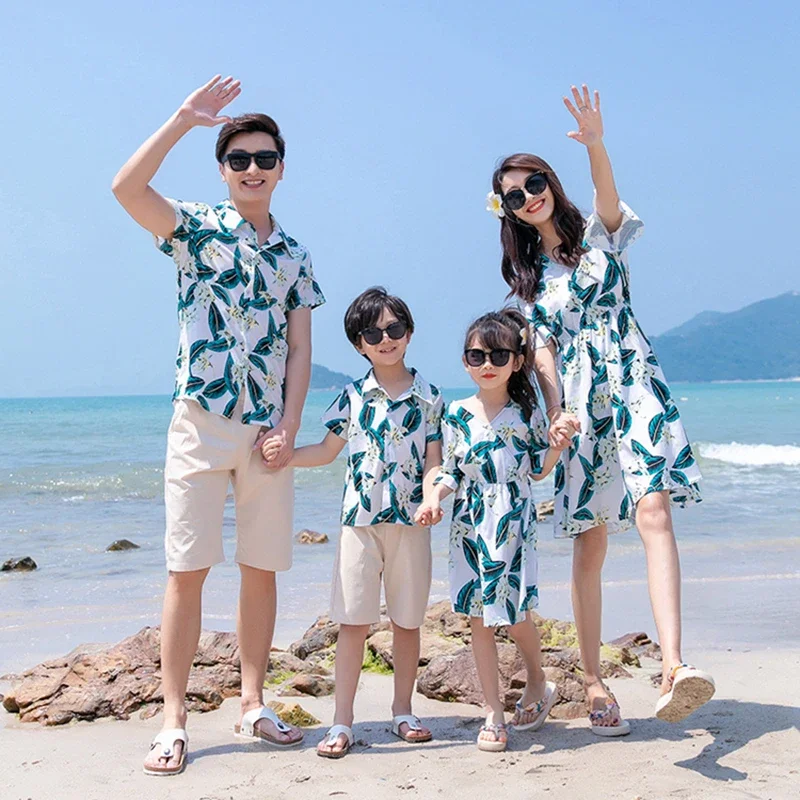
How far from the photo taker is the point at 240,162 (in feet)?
12.7

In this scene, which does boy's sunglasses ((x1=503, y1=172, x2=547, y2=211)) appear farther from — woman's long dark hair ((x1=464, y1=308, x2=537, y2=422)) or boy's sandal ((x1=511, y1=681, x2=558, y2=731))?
boy's sandal ((x1=511, y1=681, x2=558, y2=731))

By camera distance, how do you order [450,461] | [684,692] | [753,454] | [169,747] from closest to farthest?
[684,692], [169,747], [450,461], [753,454]

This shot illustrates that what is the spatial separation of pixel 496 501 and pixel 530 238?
1.13 meters

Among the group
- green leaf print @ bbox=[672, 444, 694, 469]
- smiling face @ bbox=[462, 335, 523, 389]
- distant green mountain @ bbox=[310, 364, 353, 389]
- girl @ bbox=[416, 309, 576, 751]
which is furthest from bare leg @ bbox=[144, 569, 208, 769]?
distant green mountain @ bbox=[310, 364, 353, 389]

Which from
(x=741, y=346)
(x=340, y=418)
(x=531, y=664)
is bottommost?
(x=531, y=664)

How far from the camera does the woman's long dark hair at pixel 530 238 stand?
4.02m

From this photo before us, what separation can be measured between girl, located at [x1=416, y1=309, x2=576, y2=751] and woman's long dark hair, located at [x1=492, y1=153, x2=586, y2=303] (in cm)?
16

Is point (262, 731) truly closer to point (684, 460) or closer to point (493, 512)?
point (493, 512)

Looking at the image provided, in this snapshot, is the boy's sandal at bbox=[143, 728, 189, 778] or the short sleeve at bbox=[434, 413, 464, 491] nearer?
the boy's sandal at bbox=[143, 728, 189, 778]

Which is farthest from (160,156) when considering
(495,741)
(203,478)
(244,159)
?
(495,741)

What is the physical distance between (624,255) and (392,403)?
1.09m

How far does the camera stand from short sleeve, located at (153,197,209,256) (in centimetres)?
375

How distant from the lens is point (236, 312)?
3.81m

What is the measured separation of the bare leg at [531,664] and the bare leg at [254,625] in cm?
97
